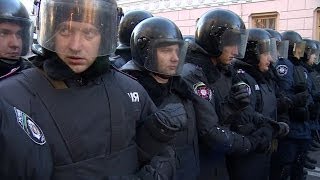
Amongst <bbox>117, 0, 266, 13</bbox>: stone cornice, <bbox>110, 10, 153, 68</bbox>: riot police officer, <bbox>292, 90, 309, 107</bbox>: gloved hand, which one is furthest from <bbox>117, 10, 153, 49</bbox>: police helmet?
<bbox>117, 0, 266, 13</bbox>: stone cornice

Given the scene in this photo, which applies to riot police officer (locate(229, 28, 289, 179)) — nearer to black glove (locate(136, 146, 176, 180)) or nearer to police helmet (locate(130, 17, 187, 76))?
police helmet (locate(130, 17, 187, 76))

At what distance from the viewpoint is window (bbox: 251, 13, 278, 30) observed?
1302cm

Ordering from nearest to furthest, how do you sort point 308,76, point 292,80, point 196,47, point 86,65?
point 86,65, point 196,47, point 292,80, point 308,76

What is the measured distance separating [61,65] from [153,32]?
4.08ft

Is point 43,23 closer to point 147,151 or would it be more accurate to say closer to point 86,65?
point 86,65

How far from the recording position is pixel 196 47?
3.46 m

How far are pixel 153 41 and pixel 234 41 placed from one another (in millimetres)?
965

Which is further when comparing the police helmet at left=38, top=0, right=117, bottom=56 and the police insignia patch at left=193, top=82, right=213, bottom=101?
the police insignia patch at left=193, top=82, right=213, bottom=101

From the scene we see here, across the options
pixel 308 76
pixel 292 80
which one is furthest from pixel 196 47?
pixel 308 76

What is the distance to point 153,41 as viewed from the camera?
9.21ft

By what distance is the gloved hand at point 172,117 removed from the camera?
1.88m

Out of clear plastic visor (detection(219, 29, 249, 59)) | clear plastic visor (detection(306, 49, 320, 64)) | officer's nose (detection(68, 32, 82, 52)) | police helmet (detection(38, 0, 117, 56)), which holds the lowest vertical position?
clear plastic visor (detection(306, 49, 320, 64))

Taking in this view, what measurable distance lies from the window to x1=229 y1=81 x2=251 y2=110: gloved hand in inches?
408

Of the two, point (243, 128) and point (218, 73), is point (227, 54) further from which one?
point (243, 128)
